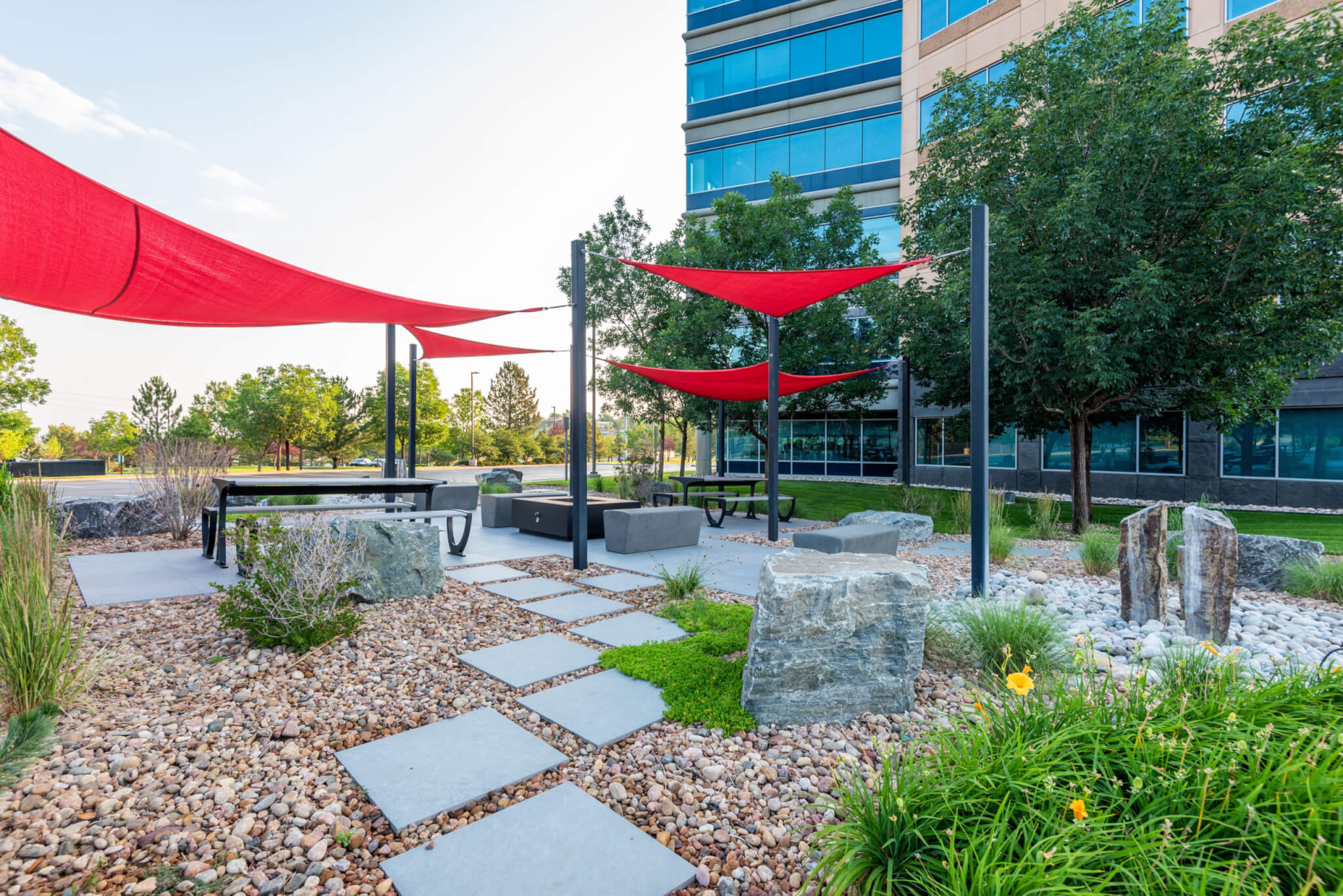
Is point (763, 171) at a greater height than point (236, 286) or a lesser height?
greater

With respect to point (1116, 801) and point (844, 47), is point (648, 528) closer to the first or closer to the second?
point (1116, 801)

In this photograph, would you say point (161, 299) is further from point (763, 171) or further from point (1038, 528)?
point (763, 171)

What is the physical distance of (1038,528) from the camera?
7.67 meters

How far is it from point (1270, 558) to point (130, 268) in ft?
28.0

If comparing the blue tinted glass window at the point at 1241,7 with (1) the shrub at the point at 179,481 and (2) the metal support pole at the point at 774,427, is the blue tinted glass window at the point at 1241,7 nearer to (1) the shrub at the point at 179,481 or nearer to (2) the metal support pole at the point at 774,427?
(2) the metal support pole at the point at 774,427

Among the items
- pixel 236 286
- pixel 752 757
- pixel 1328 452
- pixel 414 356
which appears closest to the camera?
pixel 752 757

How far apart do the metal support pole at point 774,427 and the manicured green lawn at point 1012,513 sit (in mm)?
2824

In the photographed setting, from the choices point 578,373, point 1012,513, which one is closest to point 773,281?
point 578,373

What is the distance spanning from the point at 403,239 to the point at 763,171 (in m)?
14.3

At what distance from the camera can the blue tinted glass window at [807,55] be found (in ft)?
62.0

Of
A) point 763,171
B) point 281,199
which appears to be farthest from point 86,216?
point 763,171

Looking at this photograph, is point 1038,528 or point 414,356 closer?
point 1038,528

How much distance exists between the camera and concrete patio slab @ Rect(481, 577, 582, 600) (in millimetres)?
4324

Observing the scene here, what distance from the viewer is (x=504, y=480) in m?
13.0
